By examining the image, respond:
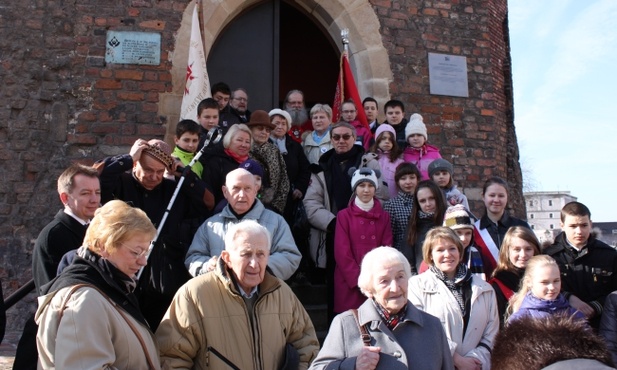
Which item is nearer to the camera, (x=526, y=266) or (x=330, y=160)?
(x=526, y=266)

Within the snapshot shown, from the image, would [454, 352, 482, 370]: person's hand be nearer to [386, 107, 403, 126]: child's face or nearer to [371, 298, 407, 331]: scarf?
[371, 298, 407, 331]: scarf

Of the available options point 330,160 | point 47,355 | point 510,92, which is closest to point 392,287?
point 47,355

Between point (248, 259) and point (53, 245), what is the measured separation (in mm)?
1083

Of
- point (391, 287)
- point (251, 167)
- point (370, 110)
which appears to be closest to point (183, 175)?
point (251, 167)

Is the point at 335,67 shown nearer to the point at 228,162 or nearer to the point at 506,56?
the point at 506,56

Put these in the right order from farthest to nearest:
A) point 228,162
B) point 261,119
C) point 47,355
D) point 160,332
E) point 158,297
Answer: point 261,119 < point 228,162 < point 158,297 < point 160,332 < point 47,355

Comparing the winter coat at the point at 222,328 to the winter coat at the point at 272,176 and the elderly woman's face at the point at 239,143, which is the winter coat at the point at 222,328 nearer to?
the elderly woman's face at the point at 239,143

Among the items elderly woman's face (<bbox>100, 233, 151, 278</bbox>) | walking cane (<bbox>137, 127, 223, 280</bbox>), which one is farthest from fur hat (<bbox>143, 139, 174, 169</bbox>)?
elderly woman's face (<bbox>100, 233, 151, 278</bbox>)

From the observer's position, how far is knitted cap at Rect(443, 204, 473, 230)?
4319mm

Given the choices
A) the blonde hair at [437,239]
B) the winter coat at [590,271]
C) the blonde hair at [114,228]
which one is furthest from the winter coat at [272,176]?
the blonde hair at [114,228]

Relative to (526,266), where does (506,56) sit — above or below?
above

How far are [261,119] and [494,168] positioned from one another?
152 inches

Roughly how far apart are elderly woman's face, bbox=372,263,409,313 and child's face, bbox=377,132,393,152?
297cm

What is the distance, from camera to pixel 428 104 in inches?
306
